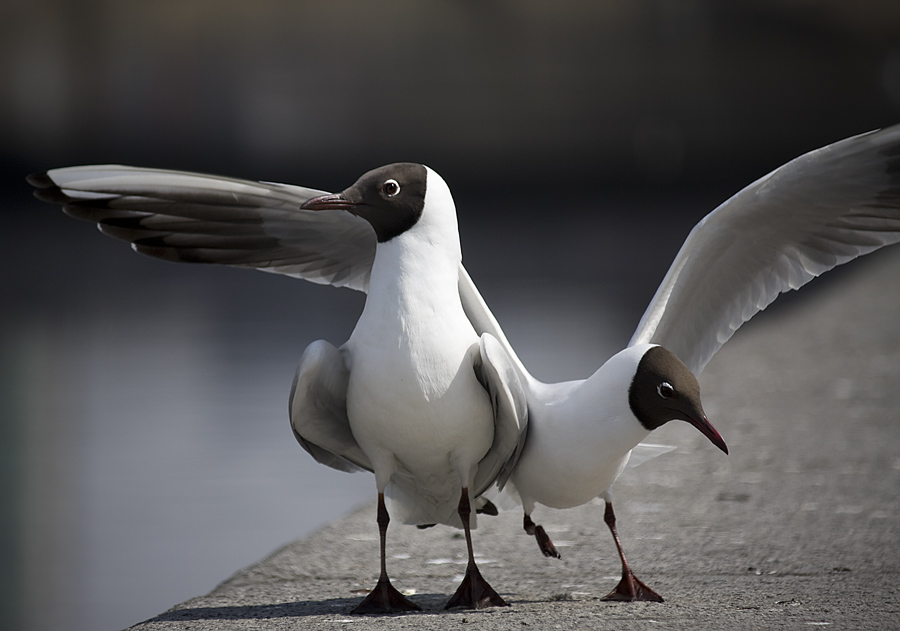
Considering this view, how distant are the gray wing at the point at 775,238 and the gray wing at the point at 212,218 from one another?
3.49 feet

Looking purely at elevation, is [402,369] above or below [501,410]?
above

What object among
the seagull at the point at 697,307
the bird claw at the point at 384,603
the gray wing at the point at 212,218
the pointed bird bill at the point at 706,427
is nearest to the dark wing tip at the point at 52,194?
the gray wing at the point at 212,218

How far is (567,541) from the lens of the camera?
14.5 ft

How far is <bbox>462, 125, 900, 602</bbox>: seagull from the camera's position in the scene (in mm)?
3295

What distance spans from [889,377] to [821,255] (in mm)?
3736

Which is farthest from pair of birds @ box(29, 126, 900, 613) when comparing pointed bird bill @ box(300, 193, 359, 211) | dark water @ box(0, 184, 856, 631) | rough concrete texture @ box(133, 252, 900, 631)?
dark water @ box(0, 184, 856, 631)

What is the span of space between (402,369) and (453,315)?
9.6 inches

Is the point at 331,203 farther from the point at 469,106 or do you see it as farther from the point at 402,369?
the point at 469,106

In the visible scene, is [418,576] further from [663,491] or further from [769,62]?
[769,62]

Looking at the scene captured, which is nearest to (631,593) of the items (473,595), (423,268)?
(473,595)

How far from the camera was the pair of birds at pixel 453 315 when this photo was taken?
127 inches

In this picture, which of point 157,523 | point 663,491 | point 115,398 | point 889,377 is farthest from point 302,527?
point 889,377

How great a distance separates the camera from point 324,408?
137 inches

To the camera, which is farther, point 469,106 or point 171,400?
point 469,106
